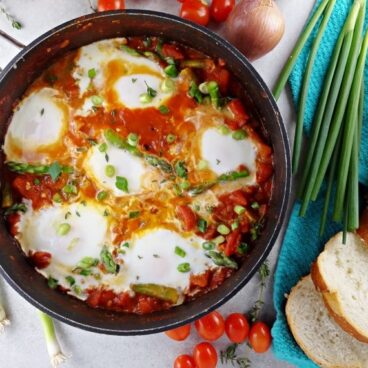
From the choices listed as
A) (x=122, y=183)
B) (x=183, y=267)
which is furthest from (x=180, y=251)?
(x=122, y=183)

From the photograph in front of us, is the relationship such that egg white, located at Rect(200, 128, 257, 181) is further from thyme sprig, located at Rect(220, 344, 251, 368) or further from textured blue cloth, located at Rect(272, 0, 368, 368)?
thyme sprig, located at Rect(220, 344, 251, 368)

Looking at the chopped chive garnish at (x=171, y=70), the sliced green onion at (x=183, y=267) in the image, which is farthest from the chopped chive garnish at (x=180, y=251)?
the chopped chive garnish at (x=171, y=70)

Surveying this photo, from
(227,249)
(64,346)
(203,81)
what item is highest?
(203,81)

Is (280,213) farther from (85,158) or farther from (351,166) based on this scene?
(85,158)

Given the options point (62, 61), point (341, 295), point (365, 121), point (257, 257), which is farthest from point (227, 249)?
point (62, 61)

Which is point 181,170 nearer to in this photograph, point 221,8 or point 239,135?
point 239,135

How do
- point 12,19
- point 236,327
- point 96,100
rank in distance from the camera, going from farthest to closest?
point 236,327, point 12,19, point 96,100

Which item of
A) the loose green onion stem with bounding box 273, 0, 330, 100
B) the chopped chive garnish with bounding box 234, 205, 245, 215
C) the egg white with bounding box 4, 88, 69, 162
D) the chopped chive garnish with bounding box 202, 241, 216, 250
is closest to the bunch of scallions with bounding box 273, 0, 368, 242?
the loose green onion stem with bounding box 273, 0, 330, 100

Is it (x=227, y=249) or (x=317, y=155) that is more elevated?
(x=317, y=155)
